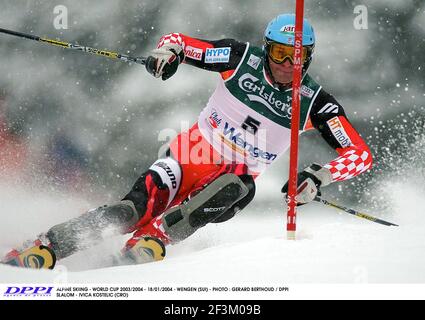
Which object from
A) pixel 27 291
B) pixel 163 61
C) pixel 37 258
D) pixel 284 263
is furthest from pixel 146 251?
pixel 163 61

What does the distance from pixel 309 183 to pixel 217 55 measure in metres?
1.22

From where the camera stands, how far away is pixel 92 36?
7.39 meters

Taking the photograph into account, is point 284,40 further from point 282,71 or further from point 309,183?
point 309,183

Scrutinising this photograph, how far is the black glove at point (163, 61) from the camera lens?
14.9ft

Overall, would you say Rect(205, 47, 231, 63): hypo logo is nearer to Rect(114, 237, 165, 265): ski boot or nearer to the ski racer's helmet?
the ski racer's helmet

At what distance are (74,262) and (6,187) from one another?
8.65 ft

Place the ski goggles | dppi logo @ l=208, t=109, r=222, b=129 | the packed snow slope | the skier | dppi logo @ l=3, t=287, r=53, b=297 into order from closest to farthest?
1. the packed snow slope
2. dppi logo @ l=3, t=287, r=53, b=297
3. the skier
4. the ski goggles
5. dppi logo @ l=208, t=109, r=222, b=129

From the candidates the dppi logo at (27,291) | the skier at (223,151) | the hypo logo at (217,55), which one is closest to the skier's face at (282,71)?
the skier at (223,151)

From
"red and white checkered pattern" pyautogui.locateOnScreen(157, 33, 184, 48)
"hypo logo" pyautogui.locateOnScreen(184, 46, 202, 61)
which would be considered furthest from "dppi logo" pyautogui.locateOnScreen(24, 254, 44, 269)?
"hypo logo" pyautogui.locateOnScreen(184, 46, 202, 61)

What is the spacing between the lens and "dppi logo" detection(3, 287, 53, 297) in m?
3.53

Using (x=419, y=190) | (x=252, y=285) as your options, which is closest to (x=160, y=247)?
(x=252, y=285)

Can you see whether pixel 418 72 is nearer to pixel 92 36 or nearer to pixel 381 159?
pixel 381 159

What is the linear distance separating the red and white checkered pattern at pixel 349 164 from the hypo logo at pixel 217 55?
42.0 inches

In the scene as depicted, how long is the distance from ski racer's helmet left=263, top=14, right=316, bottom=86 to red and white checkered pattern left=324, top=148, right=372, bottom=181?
683 mm
